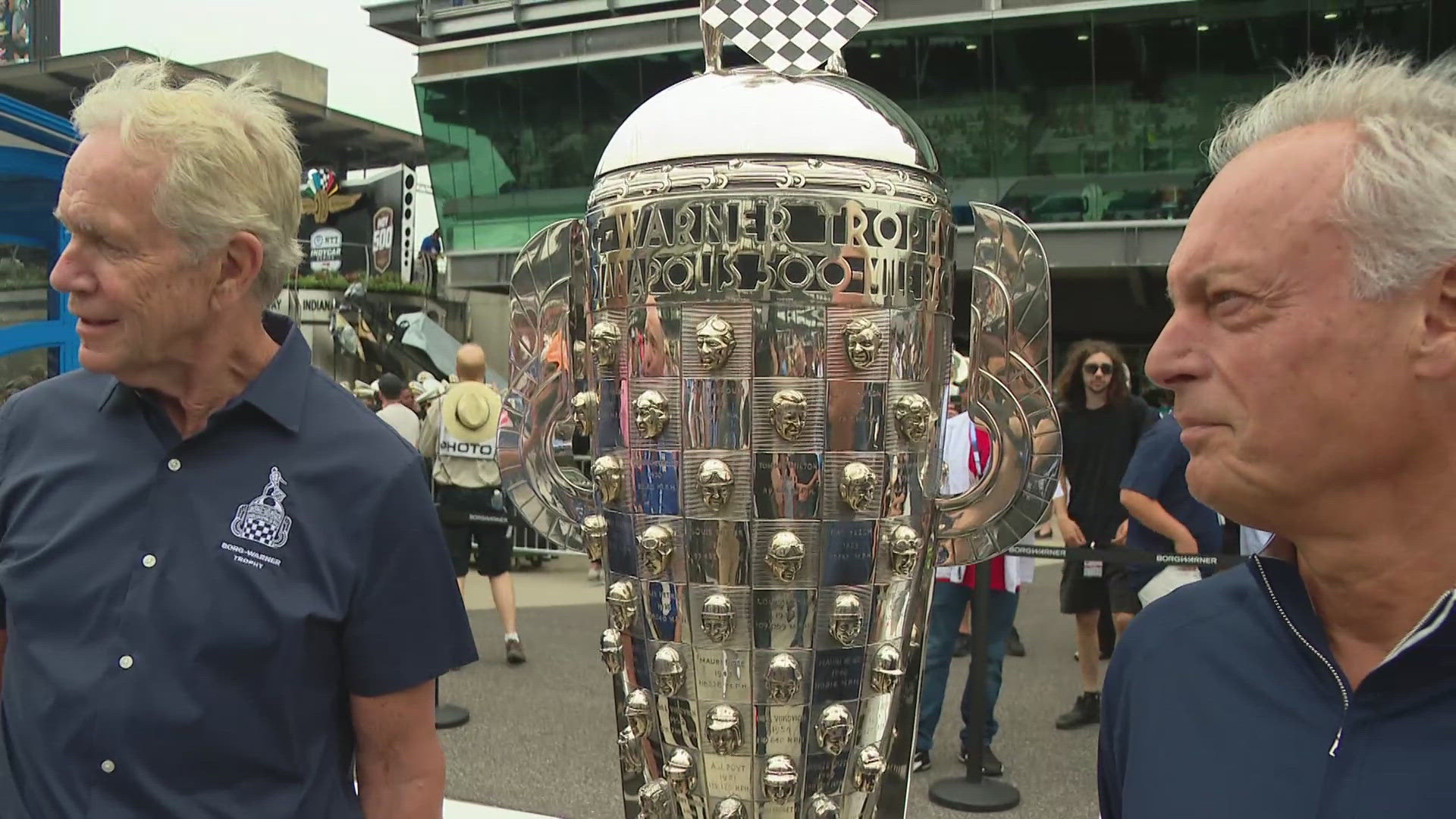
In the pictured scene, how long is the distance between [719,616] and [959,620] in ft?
9.94

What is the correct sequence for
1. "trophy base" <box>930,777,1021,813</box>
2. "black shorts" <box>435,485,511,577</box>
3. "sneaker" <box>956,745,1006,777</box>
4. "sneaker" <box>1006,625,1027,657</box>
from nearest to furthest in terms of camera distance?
"trophy base" <box>930,777,1021,813</box> → "sneaker" <box>956,745,1006,777</box> → "black shorts" <box>435,485,511,577</box> → "sneaker" <box>1006,625,1027,657</box>

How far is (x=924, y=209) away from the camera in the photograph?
77.7 inches

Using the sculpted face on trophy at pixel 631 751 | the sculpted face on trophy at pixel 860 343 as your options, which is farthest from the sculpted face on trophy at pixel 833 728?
the sculpted face on trophy at pixel 860 343

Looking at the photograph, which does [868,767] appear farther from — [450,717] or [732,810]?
[450,717]

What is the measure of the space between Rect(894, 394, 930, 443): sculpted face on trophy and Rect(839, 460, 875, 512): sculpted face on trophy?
95mm

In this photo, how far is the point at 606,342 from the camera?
6.54 feet

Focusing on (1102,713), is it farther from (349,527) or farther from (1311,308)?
(349,527)

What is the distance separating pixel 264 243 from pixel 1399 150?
142 cm

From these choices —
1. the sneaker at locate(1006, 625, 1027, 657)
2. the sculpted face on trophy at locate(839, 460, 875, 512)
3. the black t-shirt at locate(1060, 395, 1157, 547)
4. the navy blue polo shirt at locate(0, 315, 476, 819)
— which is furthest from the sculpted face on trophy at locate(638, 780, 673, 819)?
the sneaker at locate(1006, 625, 1027, 657)

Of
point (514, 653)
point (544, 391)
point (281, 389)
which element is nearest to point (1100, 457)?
point (514, 653)

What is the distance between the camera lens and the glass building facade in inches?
708

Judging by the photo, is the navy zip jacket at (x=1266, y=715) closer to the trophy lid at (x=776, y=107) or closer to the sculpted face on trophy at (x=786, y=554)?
the sculpted face on trophy at (x=786, y=554)

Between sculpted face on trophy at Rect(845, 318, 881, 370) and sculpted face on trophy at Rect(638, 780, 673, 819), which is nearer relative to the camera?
sculpted face on trophy at Rect(845, 318, 881, 370)

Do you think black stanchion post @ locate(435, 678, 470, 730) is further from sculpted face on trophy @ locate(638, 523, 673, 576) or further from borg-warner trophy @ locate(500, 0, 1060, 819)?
sculpted face on trophy @ locate(638, 523, 673, 576)
